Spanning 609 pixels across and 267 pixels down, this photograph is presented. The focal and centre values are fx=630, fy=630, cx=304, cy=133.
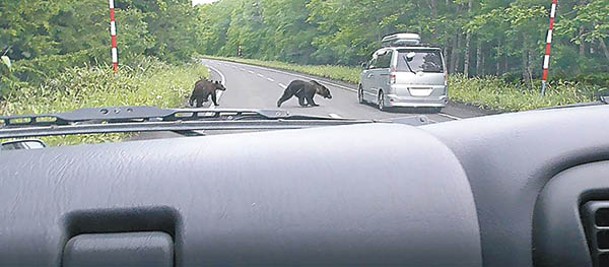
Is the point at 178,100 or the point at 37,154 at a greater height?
the point at 37,154

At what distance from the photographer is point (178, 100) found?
492 inches

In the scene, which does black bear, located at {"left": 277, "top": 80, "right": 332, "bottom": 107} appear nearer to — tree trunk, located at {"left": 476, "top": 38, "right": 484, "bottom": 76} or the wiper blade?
tree trunk, located at {"left": 476, "top": 38, "right": 484, "bottom": 76}

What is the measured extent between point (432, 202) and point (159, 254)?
458 mm

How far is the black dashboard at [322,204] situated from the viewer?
1.02 m

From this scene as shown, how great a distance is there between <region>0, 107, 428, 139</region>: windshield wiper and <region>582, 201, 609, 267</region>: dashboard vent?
2.57ft

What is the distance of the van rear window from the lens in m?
11.5

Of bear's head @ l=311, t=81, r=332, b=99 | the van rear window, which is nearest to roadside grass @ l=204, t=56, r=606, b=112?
the van rear window

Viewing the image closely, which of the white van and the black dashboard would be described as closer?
the black dashboard

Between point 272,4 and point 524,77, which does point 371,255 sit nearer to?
point 524,77

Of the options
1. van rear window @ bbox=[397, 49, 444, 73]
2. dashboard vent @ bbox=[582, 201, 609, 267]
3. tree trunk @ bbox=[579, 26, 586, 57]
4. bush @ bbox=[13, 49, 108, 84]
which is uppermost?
tree trunk @ bbox=[579, 26, 586, 57]

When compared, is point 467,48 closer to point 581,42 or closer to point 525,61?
point 525,61

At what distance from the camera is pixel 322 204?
1.05m

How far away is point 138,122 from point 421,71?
10195 millimetres

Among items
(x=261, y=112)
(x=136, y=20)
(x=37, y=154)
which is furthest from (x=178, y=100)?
(x=37, y=154)
